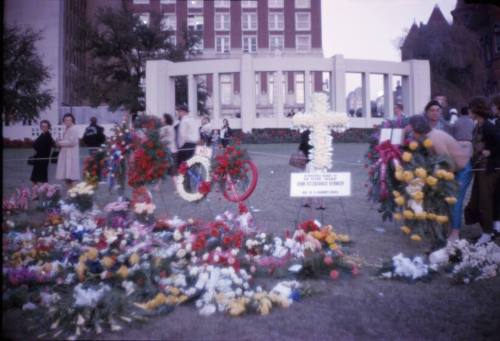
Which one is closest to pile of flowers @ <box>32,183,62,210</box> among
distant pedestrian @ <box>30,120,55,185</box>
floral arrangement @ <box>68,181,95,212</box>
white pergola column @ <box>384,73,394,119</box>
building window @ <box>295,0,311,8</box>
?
floral arrangement @ <box>68,181,95,212</box>

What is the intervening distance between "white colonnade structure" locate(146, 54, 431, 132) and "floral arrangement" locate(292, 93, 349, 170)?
967 inches

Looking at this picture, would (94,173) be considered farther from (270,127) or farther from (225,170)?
(270,127)

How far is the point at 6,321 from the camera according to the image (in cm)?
404

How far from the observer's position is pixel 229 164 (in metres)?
7.49

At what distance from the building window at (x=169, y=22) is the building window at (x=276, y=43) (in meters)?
11.0

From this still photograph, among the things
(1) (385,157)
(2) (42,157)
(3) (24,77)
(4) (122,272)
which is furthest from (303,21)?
(4) (122,272)

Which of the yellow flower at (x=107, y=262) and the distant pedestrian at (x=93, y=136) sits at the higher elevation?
the distant pedestrian at (x=93, y=136)

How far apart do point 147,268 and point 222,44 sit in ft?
154

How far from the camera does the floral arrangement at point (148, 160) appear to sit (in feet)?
24.4

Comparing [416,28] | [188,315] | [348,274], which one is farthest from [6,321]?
[416,28]

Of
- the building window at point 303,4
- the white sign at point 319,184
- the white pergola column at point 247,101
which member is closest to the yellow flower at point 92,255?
the white sign at point 319,184

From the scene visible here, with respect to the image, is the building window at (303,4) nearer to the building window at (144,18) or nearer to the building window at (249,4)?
the building window at (249,4)

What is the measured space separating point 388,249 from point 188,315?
3.20 metres

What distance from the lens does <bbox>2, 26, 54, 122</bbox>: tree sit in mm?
25547
